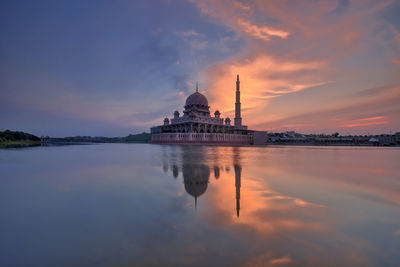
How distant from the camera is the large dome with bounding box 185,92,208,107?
277 ft

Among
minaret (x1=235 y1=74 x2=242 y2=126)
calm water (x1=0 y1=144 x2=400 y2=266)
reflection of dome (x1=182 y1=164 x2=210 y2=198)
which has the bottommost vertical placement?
calm water (x1=0 y1=144 x2=400 y2=266)

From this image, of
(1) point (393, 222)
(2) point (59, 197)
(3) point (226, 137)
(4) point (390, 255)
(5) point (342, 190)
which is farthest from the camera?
(3) point (226, 137)

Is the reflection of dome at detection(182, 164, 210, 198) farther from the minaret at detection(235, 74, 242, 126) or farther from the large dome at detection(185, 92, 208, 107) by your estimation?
the minaret at detection(235, 74, 242, 126)

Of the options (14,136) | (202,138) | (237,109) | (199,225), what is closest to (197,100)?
(202,138)

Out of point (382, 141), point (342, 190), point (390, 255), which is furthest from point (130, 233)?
point (382, 141)

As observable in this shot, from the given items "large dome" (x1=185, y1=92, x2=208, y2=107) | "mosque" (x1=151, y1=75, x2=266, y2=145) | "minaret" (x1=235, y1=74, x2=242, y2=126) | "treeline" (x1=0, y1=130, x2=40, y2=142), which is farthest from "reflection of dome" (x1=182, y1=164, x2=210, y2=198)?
"treeline" (x1=0, y1=130, x2=40, y2=142)

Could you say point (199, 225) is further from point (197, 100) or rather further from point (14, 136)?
point (14, 136)

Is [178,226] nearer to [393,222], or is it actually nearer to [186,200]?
[186,200]

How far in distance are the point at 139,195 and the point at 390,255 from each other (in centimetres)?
649

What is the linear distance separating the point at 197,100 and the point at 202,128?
1422cm

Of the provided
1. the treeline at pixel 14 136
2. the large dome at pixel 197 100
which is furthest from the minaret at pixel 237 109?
the treeline at pixel 14 136

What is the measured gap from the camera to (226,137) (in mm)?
79938

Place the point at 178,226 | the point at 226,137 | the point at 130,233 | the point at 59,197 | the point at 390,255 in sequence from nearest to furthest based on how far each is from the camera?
1. the point at 390,255
2. the point at 130,233
3. the point at 178,226
4. the point at 59,197
5. the point at 226,137

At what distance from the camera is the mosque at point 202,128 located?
73.7 meters
